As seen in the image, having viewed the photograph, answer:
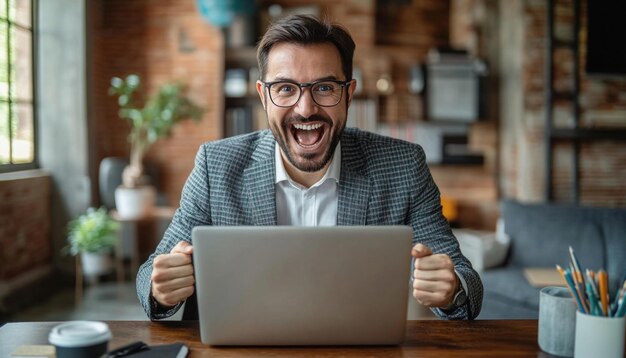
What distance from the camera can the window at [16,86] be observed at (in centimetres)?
441

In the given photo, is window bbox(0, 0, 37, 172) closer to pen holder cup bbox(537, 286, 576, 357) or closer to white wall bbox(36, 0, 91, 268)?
white wall bbox(36, 0, 91, 268)

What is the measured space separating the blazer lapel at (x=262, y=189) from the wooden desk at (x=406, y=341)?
1.38 feet

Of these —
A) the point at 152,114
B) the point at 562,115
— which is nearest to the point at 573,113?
the point at 562,115

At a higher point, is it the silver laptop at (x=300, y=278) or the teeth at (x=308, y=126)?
the teeth at (x=308, y=126)

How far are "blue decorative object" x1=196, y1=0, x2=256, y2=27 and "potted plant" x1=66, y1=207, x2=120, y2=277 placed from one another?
194cm

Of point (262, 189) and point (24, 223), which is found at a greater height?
point (262, 189)

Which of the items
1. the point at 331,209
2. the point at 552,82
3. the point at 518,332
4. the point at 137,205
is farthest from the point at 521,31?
the point at 518,332

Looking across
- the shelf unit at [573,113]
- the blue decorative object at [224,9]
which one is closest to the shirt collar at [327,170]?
the shelf unit at [573,113]

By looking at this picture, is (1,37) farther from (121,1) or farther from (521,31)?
(521,31)

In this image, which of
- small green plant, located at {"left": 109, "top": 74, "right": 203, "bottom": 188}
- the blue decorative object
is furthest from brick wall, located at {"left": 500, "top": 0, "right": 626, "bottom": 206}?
small green plant, located at {"left": 109, "top": 74, "right": 203, "bottom": 188}

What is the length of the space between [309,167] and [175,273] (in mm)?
600

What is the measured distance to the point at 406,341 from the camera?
4.32 feet

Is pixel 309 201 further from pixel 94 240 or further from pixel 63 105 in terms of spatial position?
pixel 63 105

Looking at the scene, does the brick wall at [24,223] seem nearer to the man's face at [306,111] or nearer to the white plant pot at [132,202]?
the white plant pot at [132,202]
